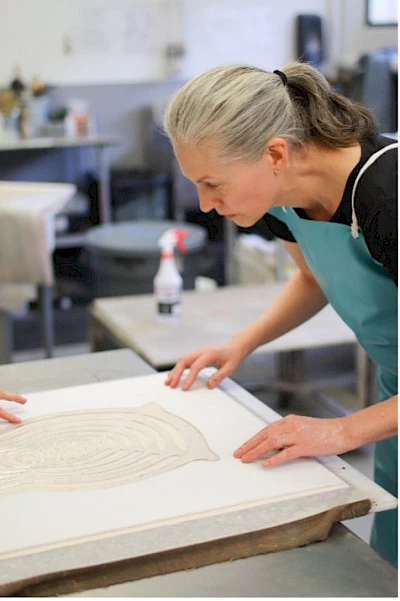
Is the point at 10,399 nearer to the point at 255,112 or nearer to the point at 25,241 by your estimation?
the point at 255,112

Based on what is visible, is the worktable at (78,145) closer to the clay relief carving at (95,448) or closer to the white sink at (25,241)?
the white sink at (25,241)

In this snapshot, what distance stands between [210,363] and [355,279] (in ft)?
1.00

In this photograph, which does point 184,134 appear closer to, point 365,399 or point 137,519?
point 137,519

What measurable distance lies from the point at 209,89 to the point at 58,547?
643mm

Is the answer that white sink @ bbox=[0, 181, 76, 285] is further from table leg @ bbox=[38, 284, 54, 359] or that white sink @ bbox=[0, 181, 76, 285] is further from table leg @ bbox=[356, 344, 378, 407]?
table leg @ bbox=[356, 344, 378, 407]

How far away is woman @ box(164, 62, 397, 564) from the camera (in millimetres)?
1103

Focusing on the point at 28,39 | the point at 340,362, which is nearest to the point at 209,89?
the point at 340,362

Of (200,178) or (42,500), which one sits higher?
(200,178)

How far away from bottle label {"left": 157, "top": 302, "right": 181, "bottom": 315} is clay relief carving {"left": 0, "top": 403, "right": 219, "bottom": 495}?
3.60 feet

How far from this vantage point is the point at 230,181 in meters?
1.17

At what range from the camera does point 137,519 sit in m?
0.96

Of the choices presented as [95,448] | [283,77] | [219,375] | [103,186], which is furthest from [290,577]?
[103,186]

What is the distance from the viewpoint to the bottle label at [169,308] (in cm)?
240

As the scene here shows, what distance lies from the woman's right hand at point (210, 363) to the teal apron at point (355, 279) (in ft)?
0.67
